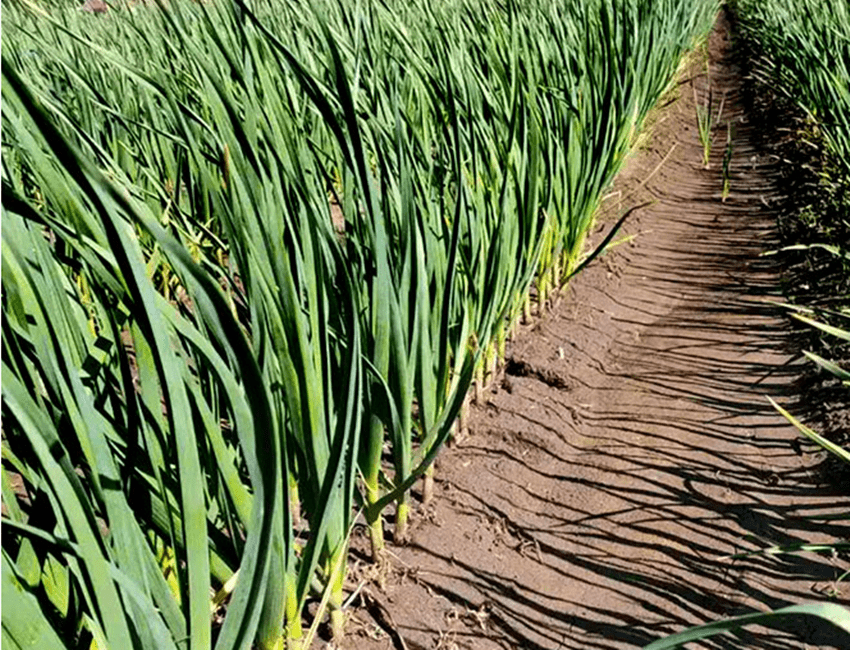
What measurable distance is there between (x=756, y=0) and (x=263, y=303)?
10.4m

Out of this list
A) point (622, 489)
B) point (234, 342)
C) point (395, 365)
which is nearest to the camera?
point (234, 342)

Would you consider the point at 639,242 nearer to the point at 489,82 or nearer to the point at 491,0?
the point at 491,0

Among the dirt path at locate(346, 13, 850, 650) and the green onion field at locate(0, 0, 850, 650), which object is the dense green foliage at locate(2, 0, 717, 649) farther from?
the dirt path at locate(346, 13, 850, 650)

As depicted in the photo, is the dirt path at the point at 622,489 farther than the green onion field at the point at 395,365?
Yes

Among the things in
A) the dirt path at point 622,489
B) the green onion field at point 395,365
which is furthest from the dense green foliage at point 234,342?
the dirt path at point 622,489

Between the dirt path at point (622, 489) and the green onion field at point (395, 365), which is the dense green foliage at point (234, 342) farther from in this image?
the dirt path at point (622, 489)

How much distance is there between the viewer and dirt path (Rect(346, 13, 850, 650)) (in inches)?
65.7

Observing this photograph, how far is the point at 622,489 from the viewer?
6.82 ft

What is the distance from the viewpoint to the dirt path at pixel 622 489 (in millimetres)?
1668

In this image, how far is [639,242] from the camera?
3.96 m

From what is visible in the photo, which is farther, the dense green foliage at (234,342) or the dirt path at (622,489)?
the dirt path at (622,489)

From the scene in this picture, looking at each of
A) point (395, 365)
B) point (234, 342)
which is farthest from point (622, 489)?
point (234, 342)

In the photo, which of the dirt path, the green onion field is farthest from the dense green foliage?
the dirt path

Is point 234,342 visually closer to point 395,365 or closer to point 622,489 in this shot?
point 395,365
